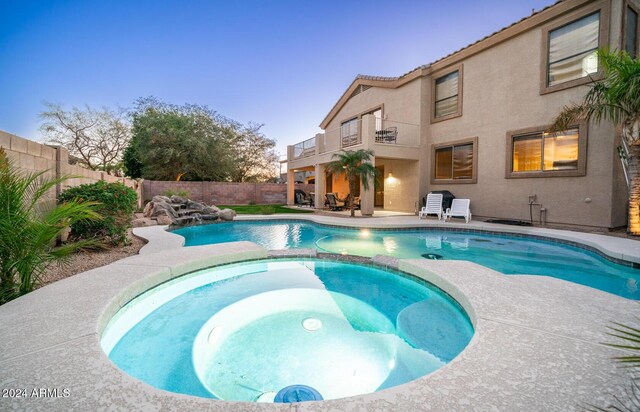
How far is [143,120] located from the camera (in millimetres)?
20312

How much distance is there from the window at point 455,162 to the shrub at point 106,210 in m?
11.7

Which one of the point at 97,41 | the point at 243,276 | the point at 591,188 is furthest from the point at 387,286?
the point at 97,41

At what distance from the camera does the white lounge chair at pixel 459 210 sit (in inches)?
419

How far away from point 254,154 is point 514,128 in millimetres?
24850

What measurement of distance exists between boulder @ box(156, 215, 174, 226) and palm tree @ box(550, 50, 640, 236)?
12952mm

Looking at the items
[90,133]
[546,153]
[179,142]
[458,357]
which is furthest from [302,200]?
[90,133]

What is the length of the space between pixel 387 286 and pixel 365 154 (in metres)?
7.95

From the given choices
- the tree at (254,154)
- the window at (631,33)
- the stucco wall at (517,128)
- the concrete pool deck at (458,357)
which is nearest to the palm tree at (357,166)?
the stucco wall at (517,128)

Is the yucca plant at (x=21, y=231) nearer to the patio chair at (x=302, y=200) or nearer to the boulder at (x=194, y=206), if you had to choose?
the boulder at (x=194, y=206)

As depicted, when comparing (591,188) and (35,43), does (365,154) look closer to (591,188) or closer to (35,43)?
(591,188)

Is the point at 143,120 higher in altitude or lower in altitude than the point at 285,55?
lower

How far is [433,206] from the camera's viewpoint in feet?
37.9

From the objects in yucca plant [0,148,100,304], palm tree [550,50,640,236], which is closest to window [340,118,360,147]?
palm tree [550,50,640,236]

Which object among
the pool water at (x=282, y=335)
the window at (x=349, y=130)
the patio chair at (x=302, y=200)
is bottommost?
the pool water at (x=282, y=335)
